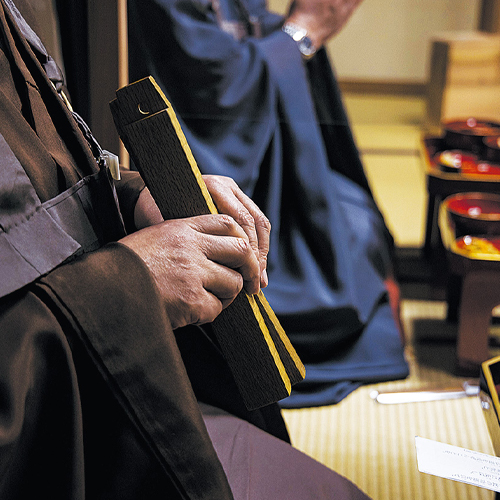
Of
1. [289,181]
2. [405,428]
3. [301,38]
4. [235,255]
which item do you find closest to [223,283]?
[235,255]

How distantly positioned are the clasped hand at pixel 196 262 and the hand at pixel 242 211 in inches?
1.3

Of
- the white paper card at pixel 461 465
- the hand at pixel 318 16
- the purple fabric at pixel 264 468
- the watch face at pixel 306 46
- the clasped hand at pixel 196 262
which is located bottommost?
the purple fabric at pixel 264 468

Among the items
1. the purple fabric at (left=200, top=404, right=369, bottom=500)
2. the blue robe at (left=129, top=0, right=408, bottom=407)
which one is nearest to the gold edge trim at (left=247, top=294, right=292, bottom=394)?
the purple fabric at (left=200, top=404, right=369, bottom=500)

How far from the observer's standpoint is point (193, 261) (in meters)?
0.43

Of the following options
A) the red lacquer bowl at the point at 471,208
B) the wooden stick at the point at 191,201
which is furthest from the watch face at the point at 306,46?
the wooden stick at the point at 191,201

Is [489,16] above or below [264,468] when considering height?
below

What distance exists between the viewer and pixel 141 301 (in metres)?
0.39

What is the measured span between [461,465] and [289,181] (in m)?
0.88

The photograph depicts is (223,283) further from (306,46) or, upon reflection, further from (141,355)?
(306,46)

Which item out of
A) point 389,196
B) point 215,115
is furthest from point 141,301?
point 389,196

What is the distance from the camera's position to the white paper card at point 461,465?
1.45 ft

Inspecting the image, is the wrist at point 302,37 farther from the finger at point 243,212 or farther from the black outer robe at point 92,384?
the black outer robe at point 92,384

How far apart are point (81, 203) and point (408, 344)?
42.6 inches

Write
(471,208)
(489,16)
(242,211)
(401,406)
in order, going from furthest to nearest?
(489,16)
(471,208)
(401,406)
(242,211)
